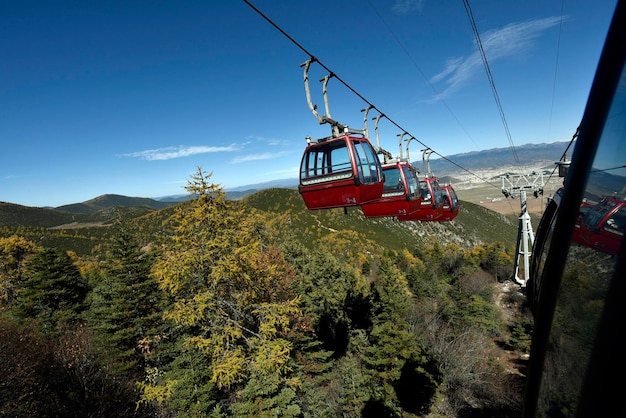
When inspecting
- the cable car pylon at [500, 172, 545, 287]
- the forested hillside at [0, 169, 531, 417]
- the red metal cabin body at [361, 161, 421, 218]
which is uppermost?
the red metal cabin body at [361, 161, 421, 218]

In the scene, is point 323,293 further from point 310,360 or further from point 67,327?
point 67,327

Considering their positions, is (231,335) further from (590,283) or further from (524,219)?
(524,219)

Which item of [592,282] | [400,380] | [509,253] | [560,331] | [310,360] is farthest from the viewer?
[509,253]

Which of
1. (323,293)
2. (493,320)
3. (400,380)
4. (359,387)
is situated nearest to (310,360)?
(359,387)

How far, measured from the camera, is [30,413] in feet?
41.9

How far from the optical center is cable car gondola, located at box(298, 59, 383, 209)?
7473 millimetres

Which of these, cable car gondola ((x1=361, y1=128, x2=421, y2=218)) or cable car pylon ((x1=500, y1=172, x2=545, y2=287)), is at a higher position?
cable car gondola ((x1=361, y1=128, x2=421, y2=218))

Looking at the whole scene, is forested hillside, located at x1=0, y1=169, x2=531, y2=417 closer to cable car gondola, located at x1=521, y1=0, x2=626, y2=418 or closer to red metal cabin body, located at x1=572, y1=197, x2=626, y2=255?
cable car gondola, located at x1=521, y1=0, x2=626, y2=418

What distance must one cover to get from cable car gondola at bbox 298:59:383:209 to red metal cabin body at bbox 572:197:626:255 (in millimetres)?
6374

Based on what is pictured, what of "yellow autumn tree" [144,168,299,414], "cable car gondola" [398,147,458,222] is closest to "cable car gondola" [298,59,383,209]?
"yellow autumn tree" [144,168,299,414]

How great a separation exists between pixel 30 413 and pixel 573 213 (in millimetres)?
20049

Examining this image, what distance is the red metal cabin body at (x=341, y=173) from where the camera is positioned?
24.6 ft

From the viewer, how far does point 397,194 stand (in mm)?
10625

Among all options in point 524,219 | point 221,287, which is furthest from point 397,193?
point 221,287
